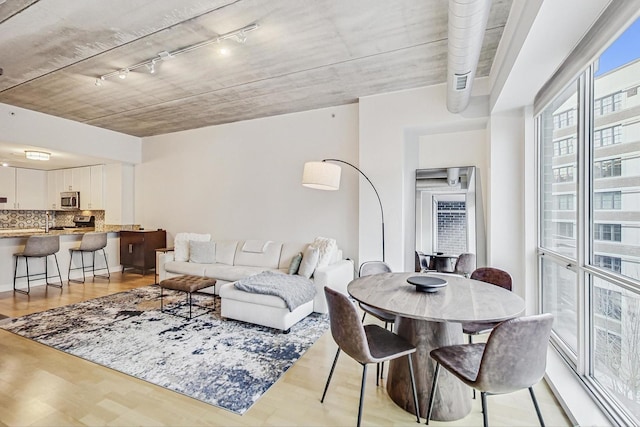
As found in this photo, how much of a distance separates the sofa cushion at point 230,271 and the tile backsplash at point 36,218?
418 centimetres

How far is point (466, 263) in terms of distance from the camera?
12.6 feet

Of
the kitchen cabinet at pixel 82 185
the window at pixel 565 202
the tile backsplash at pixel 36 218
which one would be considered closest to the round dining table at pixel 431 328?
the window at pixel 565 202

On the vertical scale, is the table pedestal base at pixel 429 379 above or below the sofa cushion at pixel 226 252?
below

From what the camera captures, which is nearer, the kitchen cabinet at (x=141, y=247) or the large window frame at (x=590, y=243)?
the large window frame at (x=590, y=243)

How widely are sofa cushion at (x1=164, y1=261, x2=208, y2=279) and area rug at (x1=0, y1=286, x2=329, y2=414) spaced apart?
2.15 feet

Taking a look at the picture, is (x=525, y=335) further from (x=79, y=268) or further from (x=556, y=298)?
(x=79, y=268)

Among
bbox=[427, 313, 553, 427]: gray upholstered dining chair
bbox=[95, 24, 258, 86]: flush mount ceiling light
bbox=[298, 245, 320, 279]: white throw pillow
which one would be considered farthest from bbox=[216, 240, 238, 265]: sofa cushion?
bbox=[427, 313, 553, 427]: gray upholstered dining chair

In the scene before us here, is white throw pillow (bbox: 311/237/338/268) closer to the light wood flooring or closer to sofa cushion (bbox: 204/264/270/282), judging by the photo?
sofa cushion (bbox: 204/264/270/282)

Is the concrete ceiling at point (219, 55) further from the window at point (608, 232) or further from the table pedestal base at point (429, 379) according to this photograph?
the table pedestal base at point (429, 379)

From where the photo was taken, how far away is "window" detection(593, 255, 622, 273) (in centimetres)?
191

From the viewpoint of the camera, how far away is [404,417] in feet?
6.35

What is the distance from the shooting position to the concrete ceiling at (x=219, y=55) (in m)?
2.52

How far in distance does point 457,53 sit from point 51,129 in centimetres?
638

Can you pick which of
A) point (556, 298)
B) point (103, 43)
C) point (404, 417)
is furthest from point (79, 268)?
point (556, 298)
